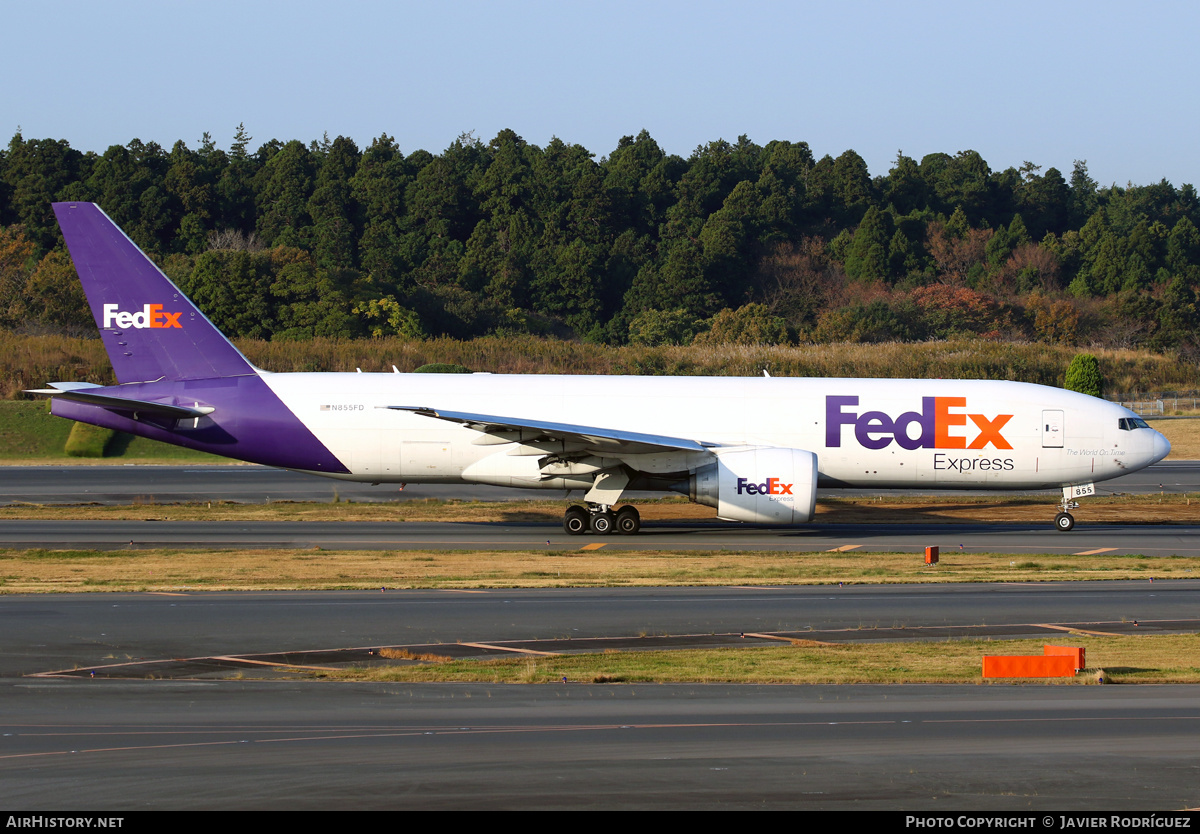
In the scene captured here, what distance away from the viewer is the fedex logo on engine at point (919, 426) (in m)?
28.6

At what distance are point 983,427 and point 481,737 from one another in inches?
839

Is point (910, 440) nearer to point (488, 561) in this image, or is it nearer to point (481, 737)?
point (488, 561)

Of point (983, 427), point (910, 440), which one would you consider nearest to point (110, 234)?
point (910, 440)

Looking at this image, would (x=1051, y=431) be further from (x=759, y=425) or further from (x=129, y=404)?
(x=129, y=404)

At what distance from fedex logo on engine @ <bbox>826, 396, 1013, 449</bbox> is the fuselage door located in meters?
0.90

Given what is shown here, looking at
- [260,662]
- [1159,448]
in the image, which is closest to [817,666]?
[260,662]

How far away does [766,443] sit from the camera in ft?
93.3

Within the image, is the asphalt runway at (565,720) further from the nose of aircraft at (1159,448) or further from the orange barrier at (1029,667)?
the nose of aircraft at (1159,448)

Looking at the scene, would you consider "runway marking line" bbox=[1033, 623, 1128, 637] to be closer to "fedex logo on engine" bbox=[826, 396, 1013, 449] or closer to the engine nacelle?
the engine nacelle

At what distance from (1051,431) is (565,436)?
492 inches

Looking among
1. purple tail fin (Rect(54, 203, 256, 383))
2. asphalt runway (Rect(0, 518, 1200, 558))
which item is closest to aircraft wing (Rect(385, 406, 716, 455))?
asphalt runway (Rect(0, 518, 1200, 558))

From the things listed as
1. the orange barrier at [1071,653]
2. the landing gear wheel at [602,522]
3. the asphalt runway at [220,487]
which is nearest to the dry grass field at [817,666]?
the orange barrier at [1071,653]

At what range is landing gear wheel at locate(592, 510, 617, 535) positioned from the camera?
27.7m

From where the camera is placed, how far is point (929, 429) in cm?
2867
